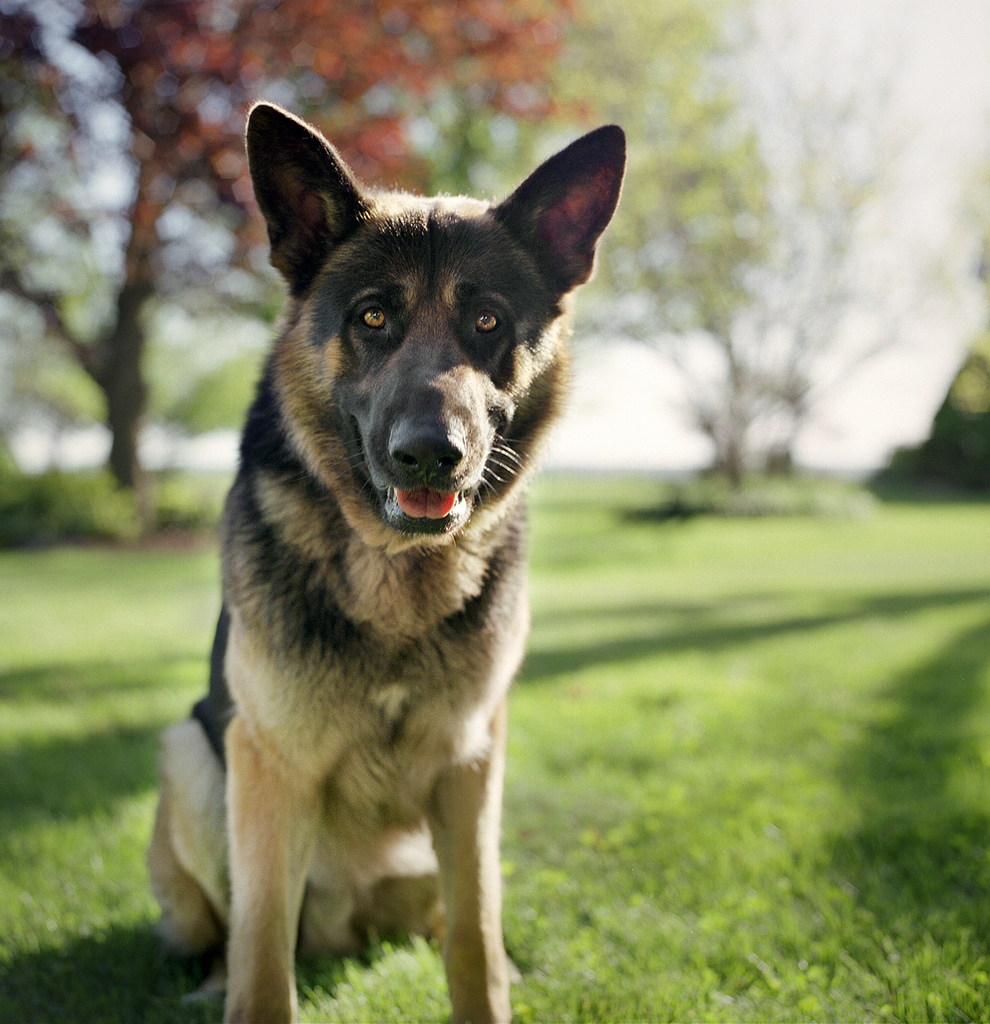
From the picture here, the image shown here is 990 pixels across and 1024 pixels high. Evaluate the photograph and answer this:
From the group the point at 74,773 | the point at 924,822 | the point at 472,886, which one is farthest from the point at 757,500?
the point at 472,886

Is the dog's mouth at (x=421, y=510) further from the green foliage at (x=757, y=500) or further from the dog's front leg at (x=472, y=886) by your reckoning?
the green foliage at (x=757, y=500)

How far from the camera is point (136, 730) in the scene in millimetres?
4887

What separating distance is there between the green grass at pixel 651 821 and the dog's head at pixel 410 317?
155 centimetres

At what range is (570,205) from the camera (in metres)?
2.50

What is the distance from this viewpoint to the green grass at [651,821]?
2.45m

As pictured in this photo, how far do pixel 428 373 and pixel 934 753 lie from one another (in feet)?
12.9

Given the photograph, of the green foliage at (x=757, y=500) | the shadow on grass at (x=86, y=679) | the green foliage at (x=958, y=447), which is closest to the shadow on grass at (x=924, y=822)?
the shadow on grass at (x=86, y=679)

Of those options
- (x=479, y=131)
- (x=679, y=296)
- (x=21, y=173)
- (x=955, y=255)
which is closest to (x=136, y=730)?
(x=21, y=173)

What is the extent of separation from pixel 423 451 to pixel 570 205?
1060mm

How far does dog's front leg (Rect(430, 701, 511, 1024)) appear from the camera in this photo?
226cm

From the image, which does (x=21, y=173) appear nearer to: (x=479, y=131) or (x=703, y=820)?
(x=479, y=131)

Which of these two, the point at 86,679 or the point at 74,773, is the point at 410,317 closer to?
the point at 74,773

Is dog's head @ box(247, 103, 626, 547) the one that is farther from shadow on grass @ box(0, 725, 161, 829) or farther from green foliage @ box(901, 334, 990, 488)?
green foliage @ box(901, 334, 990, 488)

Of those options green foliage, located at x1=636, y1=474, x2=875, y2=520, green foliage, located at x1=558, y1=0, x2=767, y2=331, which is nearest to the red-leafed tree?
green foliage, located at x1=558, y1=0, x2=767, y2=331
